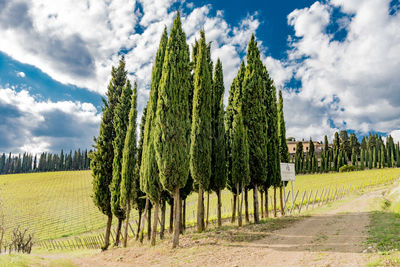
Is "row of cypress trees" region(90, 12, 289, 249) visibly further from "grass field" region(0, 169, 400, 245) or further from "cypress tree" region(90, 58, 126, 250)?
"grass field" region(0, 169, 400, 245)

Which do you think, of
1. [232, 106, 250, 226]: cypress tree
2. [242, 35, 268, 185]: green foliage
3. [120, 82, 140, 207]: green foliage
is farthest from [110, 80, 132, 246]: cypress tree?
[242, 35, 268, 185]: green foliage

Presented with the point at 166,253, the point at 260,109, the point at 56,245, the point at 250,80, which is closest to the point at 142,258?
the point at 166,253

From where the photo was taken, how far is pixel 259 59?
1877 centimetres

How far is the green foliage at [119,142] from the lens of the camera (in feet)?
56.5

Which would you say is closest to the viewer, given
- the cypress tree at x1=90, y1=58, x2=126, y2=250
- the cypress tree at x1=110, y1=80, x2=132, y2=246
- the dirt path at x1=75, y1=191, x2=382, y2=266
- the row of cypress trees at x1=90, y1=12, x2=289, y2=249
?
the dirt path at x1=75, y1=191, x2=382, y2=266

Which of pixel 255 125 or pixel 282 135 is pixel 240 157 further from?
pixel 282 135

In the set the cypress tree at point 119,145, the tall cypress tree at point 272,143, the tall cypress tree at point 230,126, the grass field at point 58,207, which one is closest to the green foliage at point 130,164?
the cypress tree at point 119,145

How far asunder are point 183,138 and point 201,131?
6.05 feet

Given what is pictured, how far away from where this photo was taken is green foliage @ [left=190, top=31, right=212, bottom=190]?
45.4ft

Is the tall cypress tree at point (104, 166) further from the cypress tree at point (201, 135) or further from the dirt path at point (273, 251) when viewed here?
the cypress tree at point (201, 135)

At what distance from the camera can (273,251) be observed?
956 cm

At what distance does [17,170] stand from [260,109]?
155 m

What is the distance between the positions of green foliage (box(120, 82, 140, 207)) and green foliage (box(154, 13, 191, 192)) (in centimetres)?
522

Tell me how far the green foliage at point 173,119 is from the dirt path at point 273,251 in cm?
310
